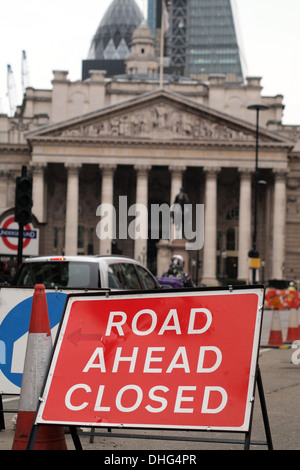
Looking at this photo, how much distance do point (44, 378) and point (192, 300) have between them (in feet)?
3.57

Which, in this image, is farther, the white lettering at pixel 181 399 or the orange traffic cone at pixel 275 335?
the orange traffic cone at pixel 275 335

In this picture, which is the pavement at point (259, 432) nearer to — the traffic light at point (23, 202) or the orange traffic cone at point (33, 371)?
the orange traffic cone at point (33, 371)

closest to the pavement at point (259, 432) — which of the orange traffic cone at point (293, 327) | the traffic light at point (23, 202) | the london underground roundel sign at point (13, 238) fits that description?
the traffic light at point (23, 202)

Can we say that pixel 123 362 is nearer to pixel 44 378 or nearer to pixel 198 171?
pixel 44 378

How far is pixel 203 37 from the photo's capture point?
561ft

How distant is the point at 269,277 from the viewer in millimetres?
80812

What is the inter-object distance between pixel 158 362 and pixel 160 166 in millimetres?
73914

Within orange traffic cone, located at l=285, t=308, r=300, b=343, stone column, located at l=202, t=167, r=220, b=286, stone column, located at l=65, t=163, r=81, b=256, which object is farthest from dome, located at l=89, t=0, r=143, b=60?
orange traffic cone, located at l=285, t=308, r=300, b=343

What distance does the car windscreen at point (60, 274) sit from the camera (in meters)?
14.4

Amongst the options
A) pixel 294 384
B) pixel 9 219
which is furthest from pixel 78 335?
pixel 9 219

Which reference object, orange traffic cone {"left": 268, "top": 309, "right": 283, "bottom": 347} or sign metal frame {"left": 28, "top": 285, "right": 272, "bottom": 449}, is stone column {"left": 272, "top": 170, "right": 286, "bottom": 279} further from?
sign metal frame {"left": 28, "top": 285, "right": 272, "bottom": 449}

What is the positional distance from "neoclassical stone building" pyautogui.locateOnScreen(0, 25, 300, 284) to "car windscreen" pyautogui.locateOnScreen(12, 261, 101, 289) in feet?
192

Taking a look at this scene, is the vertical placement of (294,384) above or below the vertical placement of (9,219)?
below

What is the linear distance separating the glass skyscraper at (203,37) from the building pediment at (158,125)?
289 ft
